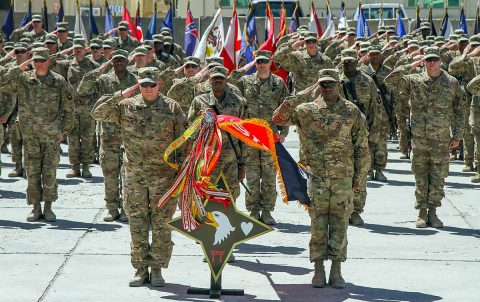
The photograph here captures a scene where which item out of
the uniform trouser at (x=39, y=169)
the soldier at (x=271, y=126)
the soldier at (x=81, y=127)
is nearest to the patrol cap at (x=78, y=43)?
the soldier at (x=81, y=127)

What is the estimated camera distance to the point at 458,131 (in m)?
13.8

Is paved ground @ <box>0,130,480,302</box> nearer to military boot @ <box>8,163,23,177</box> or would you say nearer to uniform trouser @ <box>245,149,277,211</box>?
uniform trouser @ <box>245,149,277,211</box>

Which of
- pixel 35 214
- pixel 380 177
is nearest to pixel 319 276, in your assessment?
pixel 35 214

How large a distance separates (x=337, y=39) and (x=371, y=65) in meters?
4.71

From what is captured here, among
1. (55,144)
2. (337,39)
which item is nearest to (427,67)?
(55,144)

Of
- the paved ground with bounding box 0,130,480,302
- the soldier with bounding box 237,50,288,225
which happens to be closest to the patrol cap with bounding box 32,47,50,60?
the paved ground with bounding box 0,130,480,302

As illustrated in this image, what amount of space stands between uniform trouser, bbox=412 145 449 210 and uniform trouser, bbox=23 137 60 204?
4.57 metres

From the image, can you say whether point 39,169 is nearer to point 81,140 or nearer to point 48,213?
point 48,213

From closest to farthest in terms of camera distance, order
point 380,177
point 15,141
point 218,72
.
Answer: point 218,72, point 380,177, point 15,141

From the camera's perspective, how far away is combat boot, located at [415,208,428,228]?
555 inches

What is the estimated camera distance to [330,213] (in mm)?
10953

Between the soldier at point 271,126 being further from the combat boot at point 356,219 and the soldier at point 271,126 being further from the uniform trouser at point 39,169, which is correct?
the uniform trouser at point 39,169

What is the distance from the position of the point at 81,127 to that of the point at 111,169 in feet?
13.3

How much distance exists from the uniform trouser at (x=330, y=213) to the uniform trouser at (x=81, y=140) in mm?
7861
